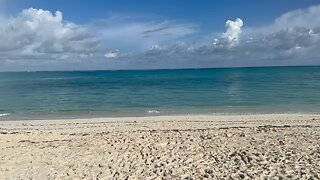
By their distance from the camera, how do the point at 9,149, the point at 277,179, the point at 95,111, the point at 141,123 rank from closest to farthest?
the point at 277,179, the point at 9,149, the point at 141,123, the point at 95,111

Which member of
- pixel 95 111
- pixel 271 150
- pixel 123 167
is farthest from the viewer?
pixel 95 111

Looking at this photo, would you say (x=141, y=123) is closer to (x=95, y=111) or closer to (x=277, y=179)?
(x=95, y=111)

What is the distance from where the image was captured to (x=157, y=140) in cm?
1313

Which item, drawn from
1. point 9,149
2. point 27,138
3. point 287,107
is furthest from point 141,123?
point 287,107

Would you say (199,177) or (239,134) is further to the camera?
(239,134)

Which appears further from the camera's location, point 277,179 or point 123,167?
point 123,167

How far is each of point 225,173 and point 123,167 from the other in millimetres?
2898

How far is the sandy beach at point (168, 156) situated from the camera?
939cm

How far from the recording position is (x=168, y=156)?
1098 cm

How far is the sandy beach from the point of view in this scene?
30.8ft

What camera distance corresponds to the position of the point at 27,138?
1520 cm

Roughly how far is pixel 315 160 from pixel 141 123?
1183cm

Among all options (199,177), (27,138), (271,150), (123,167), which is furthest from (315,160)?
(27,138)

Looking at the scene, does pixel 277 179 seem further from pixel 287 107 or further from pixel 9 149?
pixel 287 107
